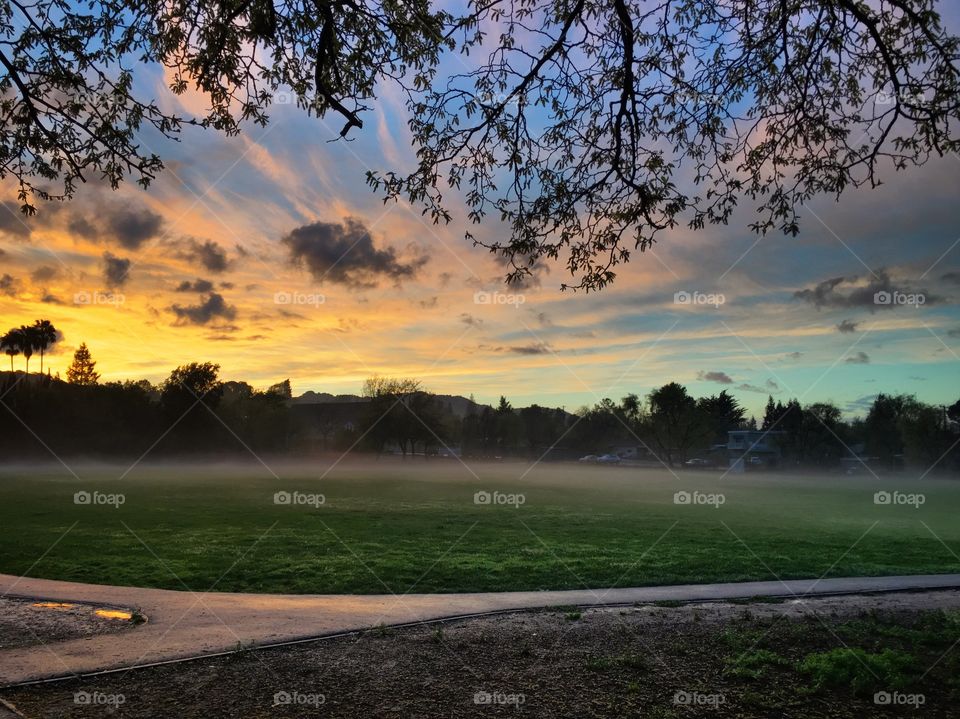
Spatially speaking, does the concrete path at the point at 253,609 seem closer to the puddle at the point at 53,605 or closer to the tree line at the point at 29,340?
the puddle at the point at 53,605

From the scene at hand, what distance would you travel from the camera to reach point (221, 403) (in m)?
88.4

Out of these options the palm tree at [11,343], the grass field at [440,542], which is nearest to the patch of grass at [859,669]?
the grass field at [440,542]

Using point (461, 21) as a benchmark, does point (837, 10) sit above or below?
above

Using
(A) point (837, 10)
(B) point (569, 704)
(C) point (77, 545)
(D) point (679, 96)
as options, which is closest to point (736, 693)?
(B) point (569, 704)

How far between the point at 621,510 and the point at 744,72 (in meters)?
21.1

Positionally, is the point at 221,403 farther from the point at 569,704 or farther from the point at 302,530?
the point at 569,704

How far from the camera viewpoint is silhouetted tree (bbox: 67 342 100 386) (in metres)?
91.6
